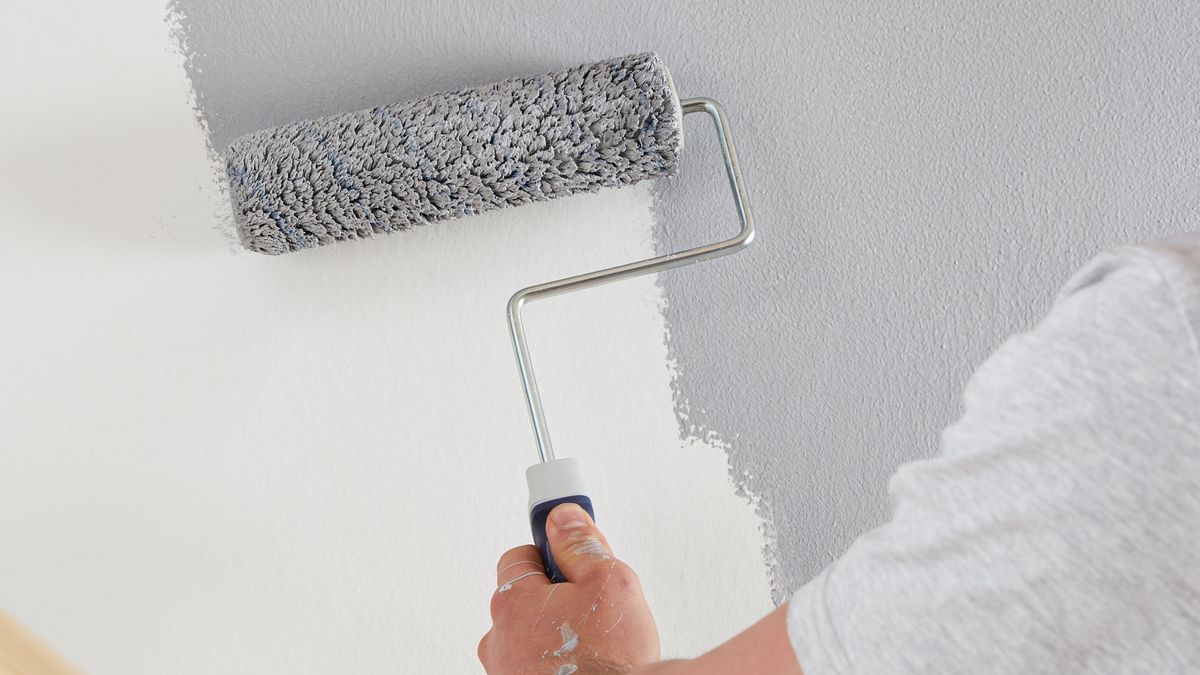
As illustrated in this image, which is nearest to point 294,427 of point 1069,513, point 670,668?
point 670,668

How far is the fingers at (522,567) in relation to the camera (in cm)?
74

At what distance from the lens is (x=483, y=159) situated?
0.81 m


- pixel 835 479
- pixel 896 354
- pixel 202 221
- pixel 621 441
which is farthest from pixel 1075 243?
pixel 202 221

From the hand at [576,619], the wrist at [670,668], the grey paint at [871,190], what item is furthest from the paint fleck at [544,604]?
the grey paint at [871,190]

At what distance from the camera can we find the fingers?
738 mm

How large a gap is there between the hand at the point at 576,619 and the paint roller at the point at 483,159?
3.5 inches

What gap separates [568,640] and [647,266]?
1.11 feet

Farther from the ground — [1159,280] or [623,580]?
[1159,280]

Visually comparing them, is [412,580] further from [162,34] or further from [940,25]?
[940,25]

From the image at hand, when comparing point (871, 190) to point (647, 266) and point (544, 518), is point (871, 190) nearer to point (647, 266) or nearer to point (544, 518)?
point (647, 266)

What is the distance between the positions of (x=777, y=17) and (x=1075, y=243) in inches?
13.5

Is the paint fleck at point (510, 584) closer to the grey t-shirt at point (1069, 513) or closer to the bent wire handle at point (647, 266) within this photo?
the bent wire handle at point (647, 266)

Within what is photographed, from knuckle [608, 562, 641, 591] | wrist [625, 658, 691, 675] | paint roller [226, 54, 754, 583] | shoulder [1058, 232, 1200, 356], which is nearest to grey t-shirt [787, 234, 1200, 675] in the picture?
shoulder [1058, 232, 1200, 356]

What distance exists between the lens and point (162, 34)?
94 cm
